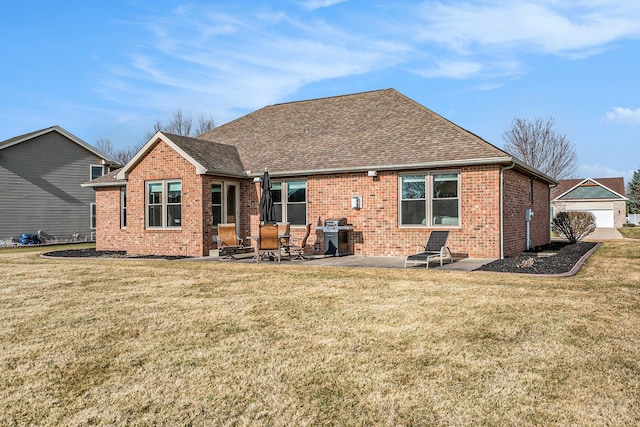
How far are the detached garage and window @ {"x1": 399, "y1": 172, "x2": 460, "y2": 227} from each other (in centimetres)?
4073

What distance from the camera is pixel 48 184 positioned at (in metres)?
27.9

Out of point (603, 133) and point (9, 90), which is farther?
point (603, 133)

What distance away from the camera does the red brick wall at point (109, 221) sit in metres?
20.6

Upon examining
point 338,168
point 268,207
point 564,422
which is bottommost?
point 564,422

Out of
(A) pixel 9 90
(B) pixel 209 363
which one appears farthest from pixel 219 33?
(A) pixel 9 90

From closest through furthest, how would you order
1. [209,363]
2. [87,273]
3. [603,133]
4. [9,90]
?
[209,363] < [87,273] < [9,90] < [603,133]

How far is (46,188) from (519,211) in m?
25.8

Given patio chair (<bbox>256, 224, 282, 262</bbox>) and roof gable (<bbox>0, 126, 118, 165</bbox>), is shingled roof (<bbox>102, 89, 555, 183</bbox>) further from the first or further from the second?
roof gable (<bbox>0, 126, 118, 165</bbox>)

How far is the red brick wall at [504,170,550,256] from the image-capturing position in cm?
1475

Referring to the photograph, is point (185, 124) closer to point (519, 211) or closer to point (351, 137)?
point (351, 137)

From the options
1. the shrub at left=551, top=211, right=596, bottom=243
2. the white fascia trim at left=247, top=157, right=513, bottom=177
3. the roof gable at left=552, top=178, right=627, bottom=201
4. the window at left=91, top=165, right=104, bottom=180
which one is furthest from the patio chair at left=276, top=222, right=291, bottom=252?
the roof gable at left=552, top=178, right=627, bottom=201

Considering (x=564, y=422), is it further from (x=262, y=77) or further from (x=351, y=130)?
(x=262, y=77)

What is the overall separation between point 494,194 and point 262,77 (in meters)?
13.9

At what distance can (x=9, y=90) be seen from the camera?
1052 inches
